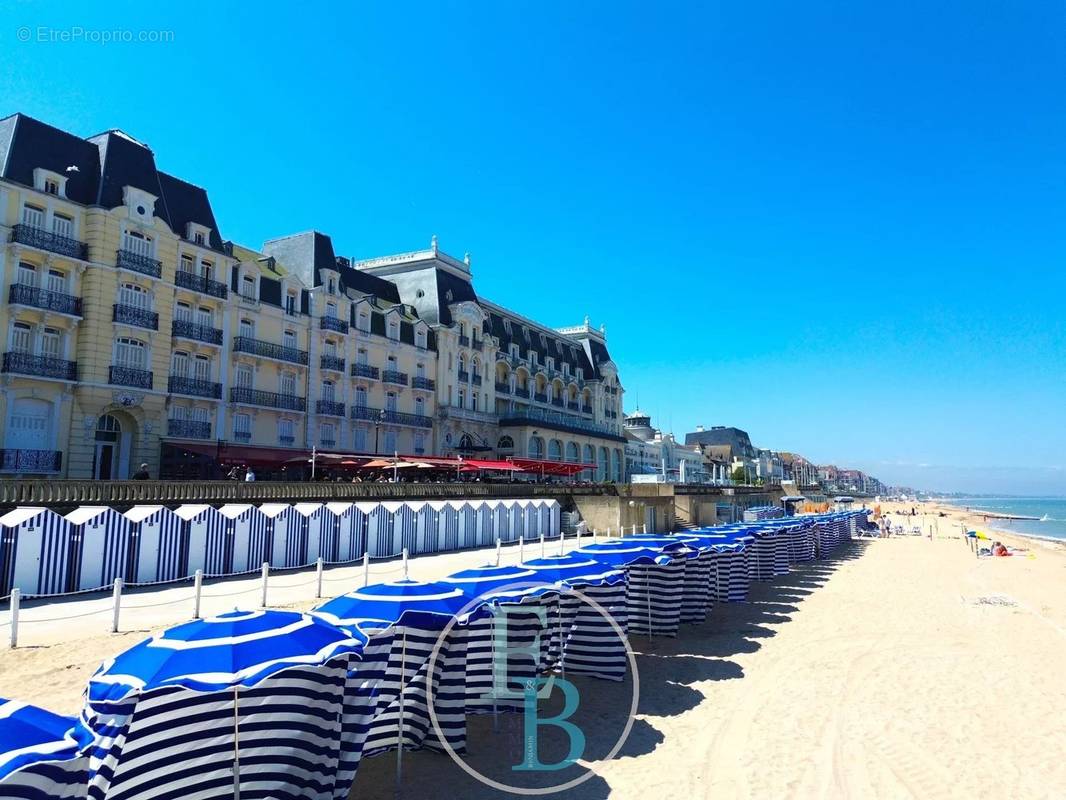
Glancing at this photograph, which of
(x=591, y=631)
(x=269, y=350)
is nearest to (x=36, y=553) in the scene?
(x=591, y=631)

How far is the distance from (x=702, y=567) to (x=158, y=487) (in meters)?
16.2

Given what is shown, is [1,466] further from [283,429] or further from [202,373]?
[283,429]

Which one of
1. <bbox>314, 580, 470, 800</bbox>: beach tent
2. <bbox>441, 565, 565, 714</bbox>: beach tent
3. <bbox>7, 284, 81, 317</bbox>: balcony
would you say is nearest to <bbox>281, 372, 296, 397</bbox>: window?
<bbox>7, 284, 81, 317</bbox>: balcony

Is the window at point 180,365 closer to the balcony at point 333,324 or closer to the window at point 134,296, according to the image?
the window at point 134,296

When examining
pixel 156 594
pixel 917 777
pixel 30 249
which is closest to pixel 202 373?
pixel 30 249

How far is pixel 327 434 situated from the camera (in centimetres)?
3959

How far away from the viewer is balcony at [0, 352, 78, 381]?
25.5 metres

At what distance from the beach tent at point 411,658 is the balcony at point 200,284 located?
93.2 ft

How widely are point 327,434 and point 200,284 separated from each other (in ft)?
37.0

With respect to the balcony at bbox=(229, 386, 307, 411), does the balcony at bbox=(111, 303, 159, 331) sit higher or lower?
higher

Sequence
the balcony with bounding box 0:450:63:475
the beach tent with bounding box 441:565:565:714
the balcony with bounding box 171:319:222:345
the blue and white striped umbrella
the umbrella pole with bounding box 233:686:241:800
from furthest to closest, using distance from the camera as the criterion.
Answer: the balcony with bounding box 171:319:222:345, the balcony with bounding box 0:450:63:475, the beach tent with bounding box 441:565:565:714, the umbrella pole with bounding box 233:686:241:800, the blue and white striped umbrella

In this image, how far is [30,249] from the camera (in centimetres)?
2616
